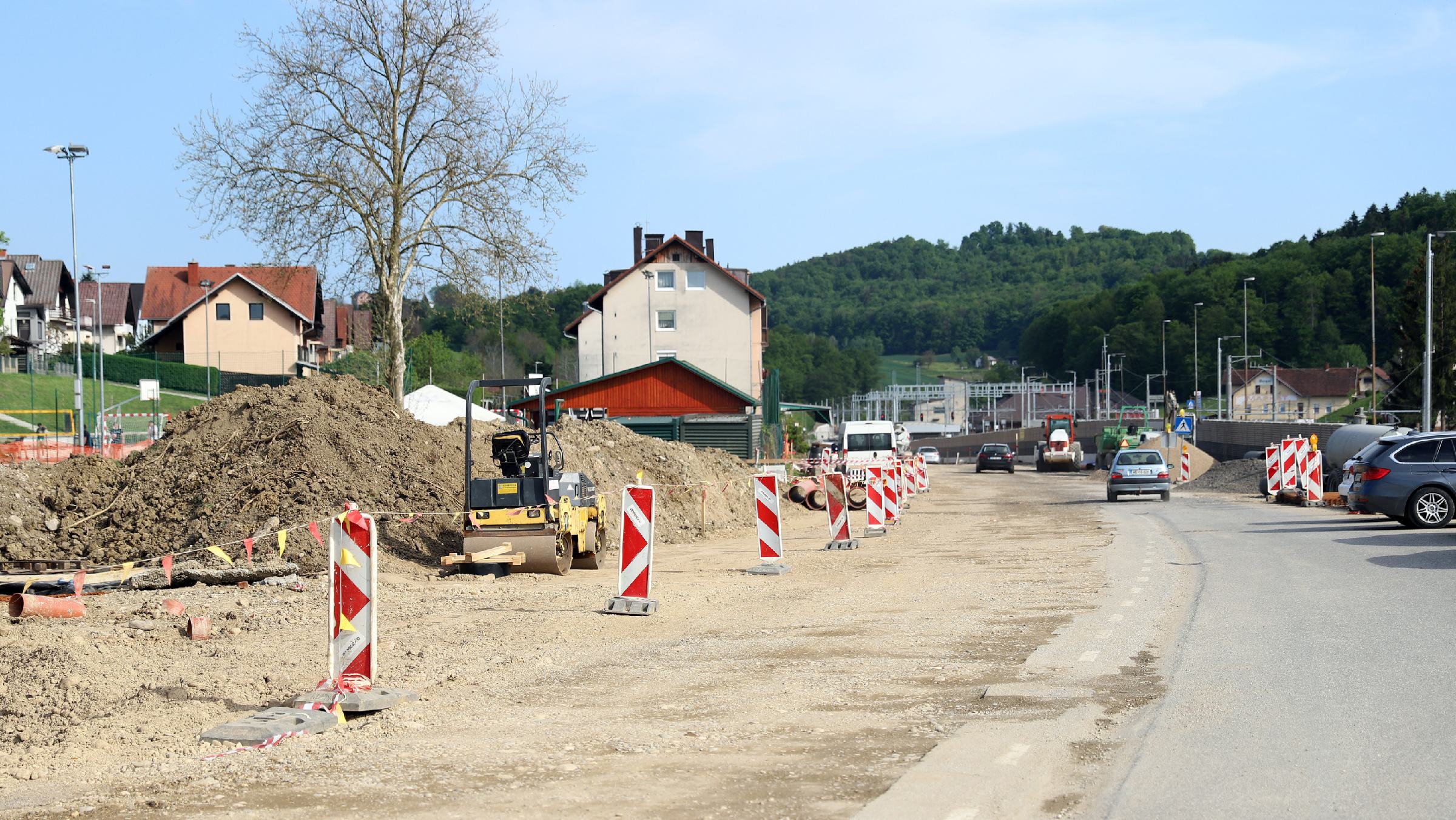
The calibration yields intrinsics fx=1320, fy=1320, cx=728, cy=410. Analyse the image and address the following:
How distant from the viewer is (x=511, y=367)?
122250 mm

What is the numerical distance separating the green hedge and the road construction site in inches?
1037

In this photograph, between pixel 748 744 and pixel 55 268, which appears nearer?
pixel 748 744

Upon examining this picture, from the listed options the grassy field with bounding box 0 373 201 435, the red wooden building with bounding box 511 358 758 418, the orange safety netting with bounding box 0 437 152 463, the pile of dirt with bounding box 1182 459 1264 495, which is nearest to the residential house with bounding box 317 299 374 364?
the grassy field with bounding box 0 373 201 435

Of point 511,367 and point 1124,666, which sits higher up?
point 511,367

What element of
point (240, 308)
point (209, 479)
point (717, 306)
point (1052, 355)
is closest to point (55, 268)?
point (240, 308)

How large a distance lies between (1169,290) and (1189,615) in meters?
138

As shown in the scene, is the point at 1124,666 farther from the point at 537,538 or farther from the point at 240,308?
the point at 240,308

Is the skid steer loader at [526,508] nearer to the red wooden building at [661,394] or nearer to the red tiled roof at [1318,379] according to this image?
the red wooden building at [661,394]

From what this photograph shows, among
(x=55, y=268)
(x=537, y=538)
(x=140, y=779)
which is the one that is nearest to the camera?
(x=140, y=779)

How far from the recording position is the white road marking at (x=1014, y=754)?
6488 mm

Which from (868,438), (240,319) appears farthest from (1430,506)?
(240,319)

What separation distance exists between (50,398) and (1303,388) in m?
118

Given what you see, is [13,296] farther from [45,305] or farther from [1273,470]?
[1273,470]

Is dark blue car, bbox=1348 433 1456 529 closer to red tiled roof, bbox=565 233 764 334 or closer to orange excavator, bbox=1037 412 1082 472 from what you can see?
orange excavator, bbox=1037 412 1082 472
